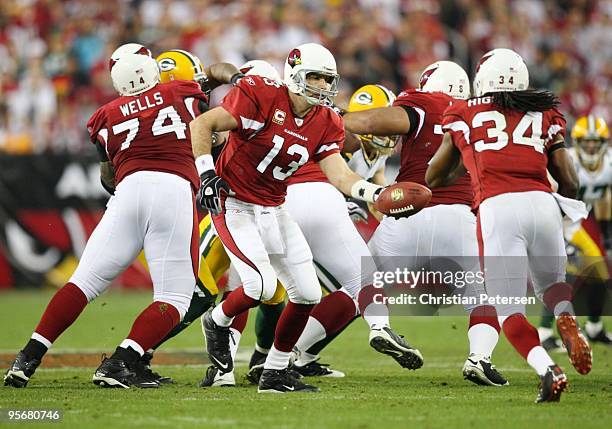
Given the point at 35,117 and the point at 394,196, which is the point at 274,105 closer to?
the point at 394,196

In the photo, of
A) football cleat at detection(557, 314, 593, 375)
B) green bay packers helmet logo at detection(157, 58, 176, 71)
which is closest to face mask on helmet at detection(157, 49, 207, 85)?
green bay packers helmet logo at detection(157, 58, 176, 71)

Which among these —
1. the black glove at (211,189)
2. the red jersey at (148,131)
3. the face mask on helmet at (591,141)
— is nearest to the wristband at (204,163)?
the black glove at (211,189)

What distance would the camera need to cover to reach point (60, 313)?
19.5 feet

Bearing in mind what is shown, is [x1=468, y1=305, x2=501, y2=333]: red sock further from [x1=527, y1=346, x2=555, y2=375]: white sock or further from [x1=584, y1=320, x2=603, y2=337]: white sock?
[x1=584, y1=320, x2=603, y2=337]: white sock

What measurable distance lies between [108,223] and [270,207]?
36.8 inches

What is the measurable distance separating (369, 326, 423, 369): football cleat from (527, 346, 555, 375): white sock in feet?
3.42

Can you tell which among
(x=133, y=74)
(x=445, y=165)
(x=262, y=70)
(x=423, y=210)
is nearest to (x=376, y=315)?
(x=423, y=210)

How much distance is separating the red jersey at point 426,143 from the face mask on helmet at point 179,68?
136cm

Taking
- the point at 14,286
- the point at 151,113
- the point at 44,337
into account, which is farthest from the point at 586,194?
the point at 14,286

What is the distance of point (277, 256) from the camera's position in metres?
5.93

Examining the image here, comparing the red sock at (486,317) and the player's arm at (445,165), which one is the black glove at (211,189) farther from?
the red sock at (486,317)

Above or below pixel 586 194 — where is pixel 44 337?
below

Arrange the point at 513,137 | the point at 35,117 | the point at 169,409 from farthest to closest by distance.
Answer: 1. the point at 35,117
2. the point at 513,137
3. the point at 169,409

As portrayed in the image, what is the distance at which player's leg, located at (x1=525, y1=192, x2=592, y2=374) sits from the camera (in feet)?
17.4
